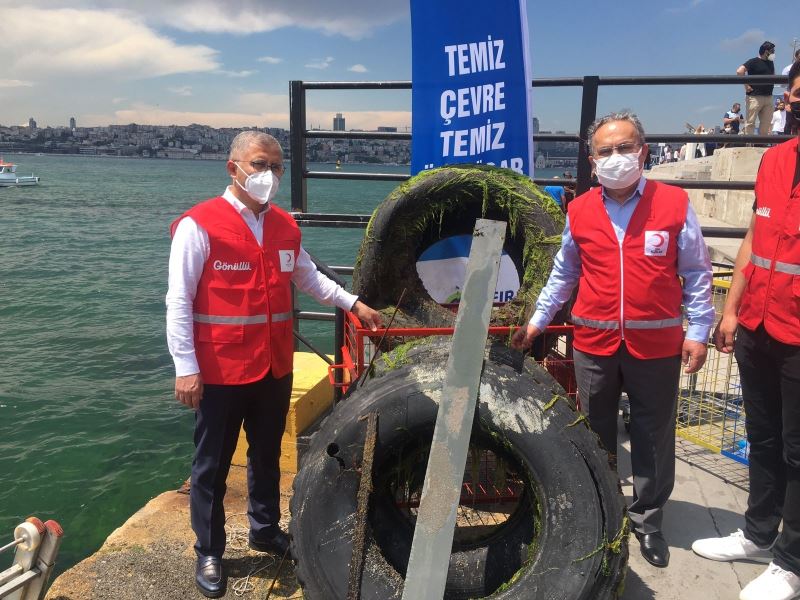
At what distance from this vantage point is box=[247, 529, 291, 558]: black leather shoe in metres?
3.26

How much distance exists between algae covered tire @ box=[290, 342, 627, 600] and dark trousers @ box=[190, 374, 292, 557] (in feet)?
1.76

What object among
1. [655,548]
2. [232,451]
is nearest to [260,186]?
[232,451]

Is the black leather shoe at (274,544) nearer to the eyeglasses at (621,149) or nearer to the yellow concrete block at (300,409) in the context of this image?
the yellow concrete block at (300,409)

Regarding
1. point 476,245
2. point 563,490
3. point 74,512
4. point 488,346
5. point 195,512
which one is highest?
point 476,245

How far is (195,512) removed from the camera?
3.00 m

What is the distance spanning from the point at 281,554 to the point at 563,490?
5.43 feet

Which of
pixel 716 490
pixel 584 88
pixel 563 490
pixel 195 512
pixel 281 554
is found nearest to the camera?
pixel 563 490

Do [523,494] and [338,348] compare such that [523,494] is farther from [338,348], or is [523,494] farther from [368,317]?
[338,348]

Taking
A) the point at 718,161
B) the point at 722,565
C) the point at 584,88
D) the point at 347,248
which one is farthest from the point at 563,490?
the point at 347,248

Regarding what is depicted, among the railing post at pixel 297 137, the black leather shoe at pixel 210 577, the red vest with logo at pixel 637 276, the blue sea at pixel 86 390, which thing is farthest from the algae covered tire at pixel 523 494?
the blue sea at pixel 86 390

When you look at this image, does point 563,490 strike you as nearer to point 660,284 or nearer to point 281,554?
point 660,284

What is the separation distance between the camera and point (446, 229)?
12.7ft

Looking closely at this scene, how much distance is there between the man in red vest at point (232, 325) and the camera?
2750mm

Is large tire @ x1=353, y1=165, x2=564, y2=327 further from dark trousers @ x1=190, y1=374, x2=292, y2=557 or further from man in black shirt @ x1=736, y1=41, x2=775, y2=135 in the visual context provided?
man in black shirt @ x1=736, y1=41, x2=775, y2=135
